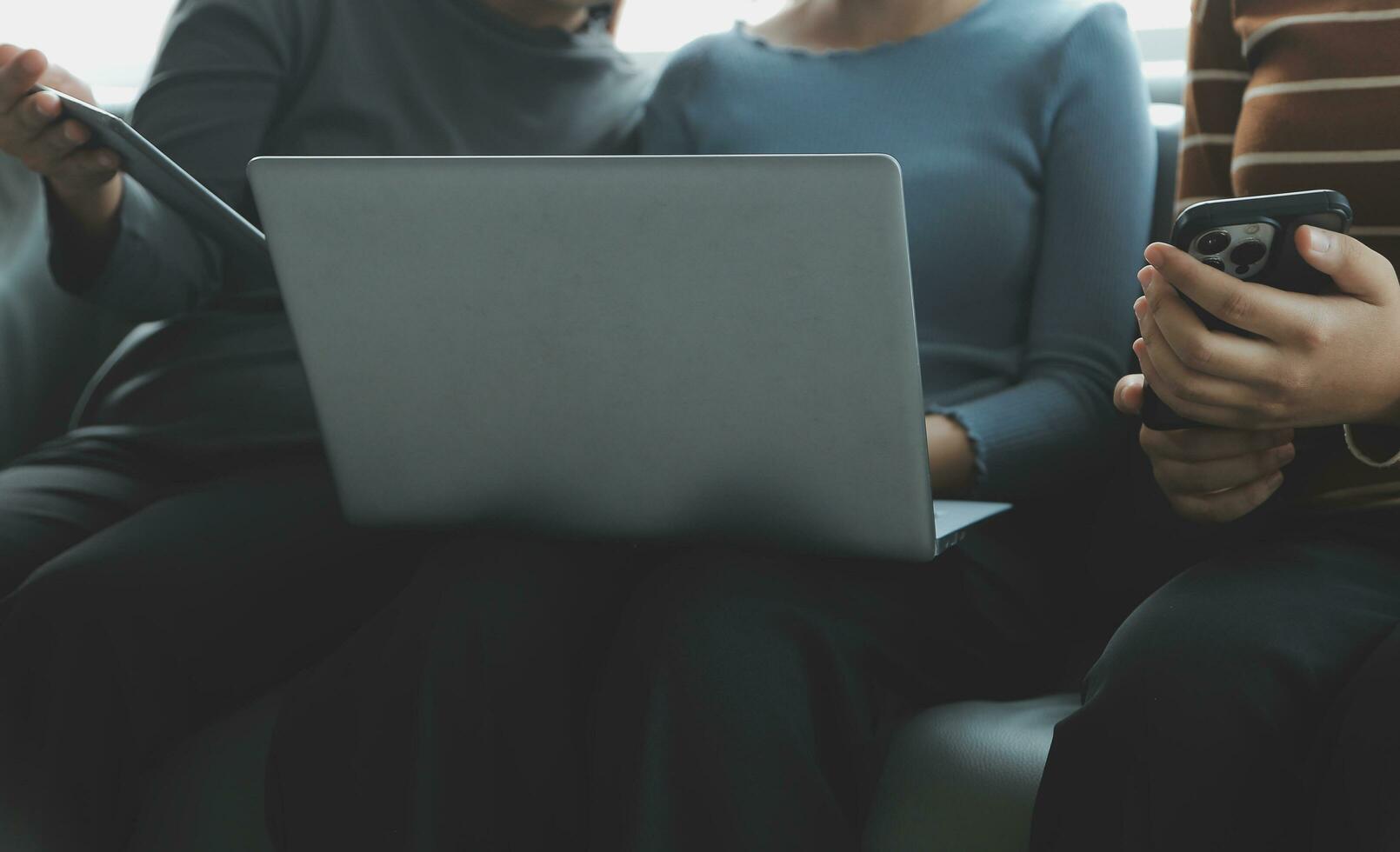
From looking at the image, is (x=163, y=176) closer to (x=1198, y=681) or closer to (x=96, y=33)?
(x=1198, y=681)

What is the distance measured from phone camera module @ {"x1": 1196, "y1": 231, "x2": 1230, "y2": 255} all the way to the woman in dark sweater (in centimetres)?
58

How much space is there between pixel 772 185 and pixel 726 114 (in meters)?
0.56

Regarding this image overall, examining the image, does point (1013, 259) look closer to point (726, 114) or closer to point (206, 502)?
point (726, 114)

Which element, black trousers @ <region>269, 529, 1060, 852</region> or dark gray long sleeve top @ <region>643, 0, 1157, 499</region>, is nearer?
black trousers @ <region>269, 529, 1060, 852</region>

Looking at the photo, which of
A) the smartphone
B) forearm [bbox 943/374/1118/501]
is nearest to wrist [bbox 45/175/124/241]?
forearm [bbox 943/374/1118/501]

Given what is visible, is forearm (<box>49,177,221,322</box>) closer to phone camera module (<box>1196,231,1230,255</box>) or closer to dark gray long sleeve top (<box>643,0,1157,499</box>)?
dark gray long sleeve top (<box>643,0,1157,499</box>)

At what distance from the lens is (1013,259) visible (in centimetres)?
101

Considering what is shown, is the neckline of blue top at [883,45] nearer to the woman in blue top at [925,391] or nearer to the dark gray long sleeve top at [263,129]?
the woman in blue top at [925,391]

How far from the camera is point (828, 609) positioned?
2.44 ft

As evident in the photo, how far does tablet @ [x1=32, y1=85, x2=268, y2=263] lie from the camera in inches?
32.0

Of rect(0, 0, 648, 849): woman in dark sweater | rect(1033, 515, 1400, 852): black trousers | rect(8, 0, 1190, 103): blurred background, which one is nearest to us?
rect(1033, 515, 1400, 852): black trousers

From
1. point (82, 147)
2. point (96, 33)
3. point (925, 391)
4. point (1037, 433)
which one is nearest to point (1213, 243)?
point (1037, 433)

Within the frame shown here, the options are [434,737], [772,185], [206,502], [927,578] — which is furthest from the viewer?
[206,502]

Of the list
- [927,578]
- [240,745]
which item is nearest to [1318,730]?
[927,578]
